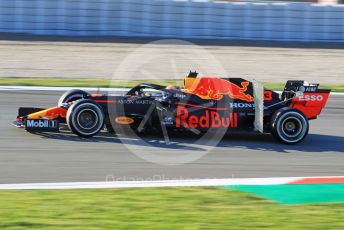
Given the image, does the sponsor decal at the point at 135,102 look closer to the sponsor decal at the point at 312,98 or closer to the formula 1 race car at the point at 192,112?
the formula 1 race car at the point at 192,112

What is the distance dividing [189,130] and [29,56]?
10.8m

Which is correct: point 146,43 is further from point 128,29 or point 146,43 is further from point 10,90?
point 10,90

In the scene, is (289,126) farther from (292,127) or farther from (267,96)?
(267,96)

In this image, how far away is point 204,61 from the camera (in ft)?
68.7

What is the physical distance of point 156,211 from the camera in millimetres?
6664

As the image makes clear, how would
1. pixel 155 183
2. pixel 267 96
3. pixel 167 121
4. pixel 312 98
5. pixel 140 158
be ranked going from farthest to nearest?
pixel 312 98 → pixel 267 96 → pixel 167 121 → pixel 140 158 → pixel 155 183

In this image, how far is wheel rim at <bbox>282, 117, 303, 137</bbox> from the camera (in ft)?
34.1

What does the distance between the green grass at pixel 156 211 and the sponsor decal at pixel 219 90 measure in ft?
9.47

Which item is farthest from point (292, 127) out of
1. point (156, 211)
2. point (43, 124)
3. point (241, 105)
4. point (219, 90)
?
point (156, 211)

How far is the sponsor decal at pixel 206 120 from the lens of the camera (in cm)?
1023

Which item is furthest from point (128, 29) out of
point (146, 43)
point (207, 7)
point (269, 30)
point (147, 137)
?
point (147, 137)

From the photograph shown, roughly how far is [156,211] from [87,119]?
3657 mm

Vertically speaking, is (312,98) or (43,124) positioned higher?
(312,98)

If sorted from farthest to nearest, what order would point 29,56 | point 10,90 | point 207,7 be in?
point 207,7
point 29,56
point 10,90
